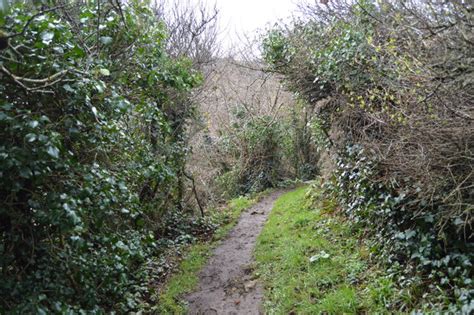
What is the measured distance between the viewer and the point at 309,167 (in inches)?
555

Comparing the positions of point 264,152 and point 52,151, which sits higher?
point 52,151

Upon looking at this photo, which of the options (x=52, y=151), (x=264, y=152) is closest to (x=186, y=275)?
(x=52, y=151)

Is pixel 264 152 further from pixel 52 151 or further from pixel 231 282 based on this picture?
pixel 52 151

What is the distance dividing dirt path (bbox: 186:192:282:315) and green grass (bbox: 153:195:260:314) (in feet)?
0.41

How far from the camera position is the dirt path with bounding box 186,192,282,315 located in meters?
5.07

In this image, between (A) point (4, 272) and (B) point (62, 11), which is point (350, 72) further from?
(A) point (4, 272)

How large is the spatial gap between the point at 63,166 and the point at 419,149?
11.9 ft

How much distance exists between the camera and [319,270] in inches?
201

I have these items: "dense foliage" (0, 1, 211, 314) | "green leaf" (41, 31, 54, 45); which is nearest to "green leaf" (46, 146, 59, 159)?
"dense foliage" (0, 1, 211, 314)

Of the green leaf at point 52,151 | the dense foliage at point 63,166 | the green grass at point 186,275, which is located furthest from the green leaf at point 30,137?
the green grass at point 186,275

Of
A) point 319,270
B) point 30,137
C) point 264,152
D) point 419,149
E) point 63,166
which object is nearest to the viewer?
point 30,137

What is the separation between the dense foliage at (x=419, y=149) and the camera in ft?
11.6

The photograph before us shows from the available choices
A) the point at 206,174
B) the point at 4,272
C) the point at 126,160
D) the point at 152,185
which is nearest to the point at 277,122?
the point at 206,174

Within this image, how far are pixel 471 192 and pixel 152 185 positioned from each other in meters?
5.32
